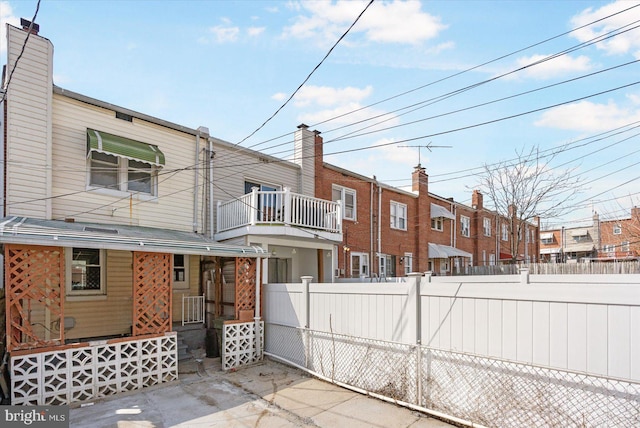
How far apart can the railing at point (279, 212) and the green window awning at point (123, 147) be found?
2.51m

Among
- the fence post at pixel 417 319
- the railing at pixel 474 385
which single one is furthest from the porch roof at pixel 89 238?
the fence post at pixel 417 319

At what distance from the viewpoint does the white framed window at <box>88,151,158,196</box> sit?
399 inches

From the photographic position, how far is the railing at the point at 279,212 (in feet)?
36.4

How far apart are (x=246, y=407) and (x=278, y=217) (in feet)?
20.9

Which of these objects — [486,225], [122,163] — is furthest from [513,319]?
[486,225]

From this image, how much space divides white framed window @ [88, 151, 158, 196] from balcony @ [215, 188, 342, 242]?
224cm

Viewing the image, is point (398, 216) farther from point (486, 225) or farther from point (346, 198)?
point (486, 225)

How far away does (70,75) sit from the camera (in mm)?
9008

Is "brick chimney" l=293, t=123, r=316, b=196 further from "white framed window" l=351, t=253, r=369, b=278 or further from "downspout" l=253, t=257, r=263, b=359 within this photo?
"downspout" l=253, t=257, r=263, b=359

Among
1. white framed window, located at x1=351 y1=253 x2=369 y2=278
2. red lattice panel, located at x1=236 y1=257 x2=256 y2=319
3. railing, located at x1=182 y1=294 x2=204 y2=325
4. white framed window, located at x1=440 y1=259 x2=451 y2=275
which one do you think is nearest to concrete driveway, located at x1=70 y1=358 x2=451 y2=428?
red lattice panel, located at x1=236 y1=257 x2=256 y2=319

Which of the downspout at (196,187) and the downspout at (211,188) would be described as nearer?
the downspout at (196,187)

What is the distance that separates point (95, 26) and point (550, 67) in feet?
29.0

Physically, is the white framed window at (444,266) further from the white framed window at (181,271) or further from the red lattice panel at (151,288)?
the red lattice panel at (151,288)

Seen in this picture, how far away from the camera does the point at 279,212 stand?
12109 mm
